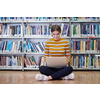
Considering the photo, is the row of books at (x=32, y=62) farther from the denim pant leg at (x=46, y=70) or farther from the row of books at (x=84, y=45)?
the denim pant leg at (x=46, y=70)

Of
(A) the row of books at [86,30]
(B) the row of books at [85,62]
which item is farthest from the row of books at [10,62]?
(A) the row of books at [86,30]

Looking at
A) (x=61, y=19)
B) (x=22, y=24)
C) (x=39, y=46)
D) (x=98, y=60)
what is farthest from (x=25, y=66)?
(x=98, y=60)

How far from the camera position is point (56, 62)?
3090mm

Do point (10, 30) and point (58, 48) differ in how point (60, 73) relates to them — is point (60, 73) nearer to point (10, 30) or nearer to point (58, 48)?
point (58, 48)

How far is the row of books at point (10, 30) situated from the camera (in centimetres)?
473

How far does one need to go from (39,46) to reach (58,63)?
Result: 67.5 inches

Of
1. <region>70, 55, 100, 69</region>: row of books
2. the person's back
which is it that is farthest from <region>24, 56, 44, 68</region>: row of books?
the person's back

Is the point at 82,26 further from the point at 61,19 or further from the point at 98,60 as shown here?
the point at 98,60

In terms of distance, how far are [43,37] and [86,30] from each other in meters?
1.00

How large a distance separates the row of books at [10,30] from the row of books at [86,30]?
1.25 meters

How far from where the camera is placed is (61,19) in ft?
15.5

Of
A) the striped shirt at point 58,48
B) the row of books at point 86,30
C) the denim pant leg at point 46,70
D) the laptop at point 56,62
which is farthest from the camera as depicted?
the row of books at point 86,30

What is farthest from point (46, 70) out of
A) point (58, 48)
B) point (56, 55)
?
point (58, 48)

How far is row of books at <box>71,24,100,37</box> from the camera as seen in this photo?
4.67 meters
